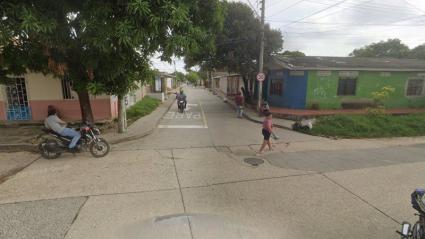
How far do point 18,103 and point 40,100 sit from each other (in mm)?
1088

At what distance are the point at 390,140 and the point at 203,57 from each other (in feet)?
40.0

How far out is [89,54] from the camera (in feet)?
23.0

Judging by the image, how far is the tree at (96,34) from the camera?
5.23 m

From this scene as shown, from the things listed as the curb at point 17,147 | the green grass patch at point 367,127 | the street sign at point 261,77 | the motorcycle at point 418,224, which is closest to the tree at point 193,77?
the street sign at point 261,77

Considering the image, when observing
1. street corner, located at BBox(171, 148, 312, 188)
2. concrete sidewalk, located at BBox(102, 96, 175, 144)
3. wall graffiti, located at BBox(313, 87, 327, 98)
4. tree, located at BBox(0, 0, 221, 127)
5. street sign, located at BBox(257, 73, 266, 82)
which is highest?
tree, located at BBox(0, 0, 221, 127)

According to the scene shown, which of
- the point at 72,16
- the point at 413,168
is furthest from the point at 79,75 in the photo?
the point at 413,168

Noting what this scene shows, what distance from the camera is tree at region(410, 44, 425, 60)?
3591cm

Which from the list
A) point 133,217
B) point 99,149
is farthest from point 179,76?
point 133,217

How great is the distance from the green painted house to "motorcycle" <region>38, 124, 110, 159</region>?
11489mm

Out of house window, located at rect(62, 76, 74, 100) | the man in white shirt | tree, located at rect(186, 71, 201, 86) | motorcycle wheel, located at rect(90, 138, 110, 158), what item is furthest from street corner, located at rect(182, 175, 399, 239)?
tree, located at rect(186, 71, 201, 86)

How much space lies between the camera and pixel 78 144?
22.7 ft

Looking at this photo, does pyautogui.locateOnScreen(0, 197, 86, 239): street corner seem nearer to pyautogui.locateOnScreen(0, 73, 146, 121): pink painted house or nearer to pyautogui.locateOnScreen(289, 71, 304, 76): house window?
pyautogui.locateOnScreen(0, 73, 146, 121): pink painted house

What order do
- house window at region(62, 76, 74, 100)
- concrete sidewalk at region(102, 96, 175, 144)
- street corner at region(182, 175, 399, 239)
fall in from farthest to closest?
1. house window at region(62, 76, 74, 100)
2. concrete sidewalk at region(102, 96, 175, 144)
3. street corner at region(182, 175, 399, 239)

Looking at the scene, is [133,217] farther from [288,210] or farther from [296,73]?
[296,73]
